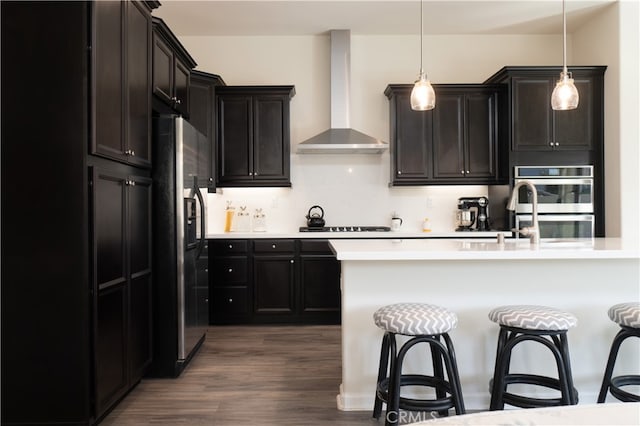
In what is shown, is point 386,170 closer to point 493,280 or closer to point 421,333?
point 493,280

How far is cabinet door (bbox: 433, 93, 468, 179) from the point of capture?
4.87 meters

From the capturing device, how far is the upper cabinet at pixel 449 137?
4855mm

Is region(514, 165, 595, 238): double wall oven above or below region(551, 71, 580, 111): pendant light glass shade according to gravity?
below

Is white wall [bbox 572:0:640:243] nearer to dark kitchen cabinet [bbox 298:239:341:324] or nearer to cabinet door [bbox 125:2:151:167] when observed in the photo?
dark kitchen cabinet [bbox 298:239:341:324]

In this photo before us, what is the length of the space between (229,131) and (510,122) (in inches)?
113

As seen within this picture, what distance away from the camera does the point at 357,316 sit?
261 centimetres

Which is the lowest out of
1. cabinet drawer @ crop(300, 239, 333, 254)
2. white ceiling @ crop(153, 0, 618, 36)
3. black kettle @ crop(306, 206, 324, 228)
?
cabinet drawer @ crop(300, 239, 333, 254)

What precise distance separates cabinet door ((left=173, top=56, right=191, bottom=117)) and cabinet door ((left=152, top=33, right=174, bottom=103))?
10cm

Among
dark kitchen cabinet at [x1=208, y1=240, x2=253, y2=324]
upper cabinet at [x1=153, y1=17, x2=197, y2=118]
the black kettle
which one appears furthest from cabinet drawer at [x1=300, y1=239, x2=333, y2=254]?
upper cabinet at [x1=153, y1=17, x2=197, y2=118]

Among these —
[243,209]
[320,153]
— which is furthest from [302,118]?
[243,209]

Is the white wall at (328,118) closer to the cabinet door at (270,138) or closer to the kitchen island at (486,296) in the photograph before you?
the cabinet door at (270,138)

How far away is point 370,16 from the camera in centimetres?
474

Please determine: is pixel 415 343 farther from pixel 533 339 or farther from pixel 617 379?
pixel 617 379

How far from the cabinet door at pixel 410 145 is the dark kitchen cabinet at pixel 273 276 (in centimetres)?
142
